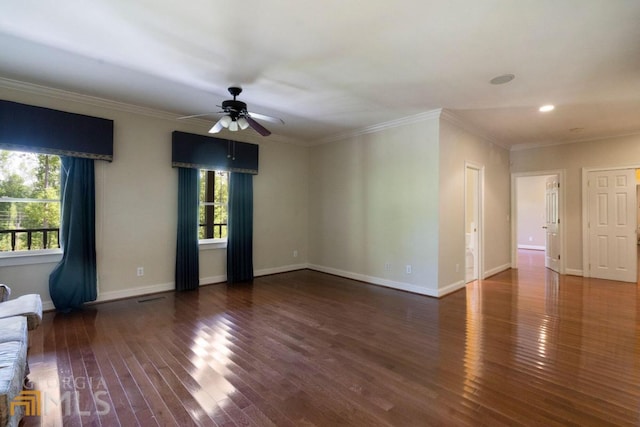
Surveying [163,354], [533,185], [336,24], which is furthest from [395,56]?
[533,185]

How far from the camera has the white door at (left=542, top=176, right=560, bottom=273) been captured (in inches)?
242

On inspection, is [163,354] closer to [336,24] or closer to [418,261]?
[336,24]

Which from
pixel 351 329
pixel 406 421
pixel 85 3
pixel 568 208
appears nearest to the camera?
pixel 406 421

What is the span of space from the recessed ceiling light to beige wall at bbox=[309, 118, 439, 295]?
109cm

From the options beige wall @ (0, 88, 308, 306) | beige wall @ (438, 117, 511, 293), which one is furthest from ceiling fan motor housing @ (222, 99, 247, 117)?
beige wall @ (438, 117, 511, 293)

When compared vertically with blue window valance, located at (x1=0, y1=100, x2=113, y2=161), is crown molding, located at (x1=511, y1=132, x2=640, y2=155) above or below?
above

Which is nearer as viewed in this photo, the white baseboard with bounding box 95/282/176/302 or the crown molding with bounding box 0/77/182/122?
the crown molding with bounding box 0/77/182/122

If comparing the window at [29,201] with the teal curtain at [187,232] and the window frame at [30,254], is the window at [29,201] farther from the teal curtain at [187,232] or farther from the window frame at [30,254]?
the teal curtain at [187,232]

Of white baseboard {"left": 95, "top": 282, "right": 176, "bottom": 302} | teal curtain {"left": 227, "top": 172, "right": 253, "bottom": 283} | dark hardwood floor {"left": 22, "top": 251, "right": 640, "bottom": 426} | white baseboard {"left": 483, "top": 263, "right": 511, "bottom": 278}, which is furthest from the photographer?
white baseboard {"left": 483, "top": 263, "right": 511, "bottom": 278}

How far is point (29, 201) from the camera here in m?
3.66

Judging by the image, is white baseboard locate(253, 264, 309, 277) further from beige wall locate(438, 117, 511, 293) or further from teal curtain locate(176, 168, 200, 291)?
beige wall locate(438, 117, 511, 293)

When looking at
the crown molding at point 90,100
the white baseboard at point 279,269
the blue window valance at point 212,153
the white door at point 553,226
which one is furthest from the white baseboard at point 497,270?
the crown molding at point 90,100

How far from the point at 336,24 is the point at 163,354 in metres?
3.08

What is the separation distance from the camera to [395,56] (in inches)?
110
